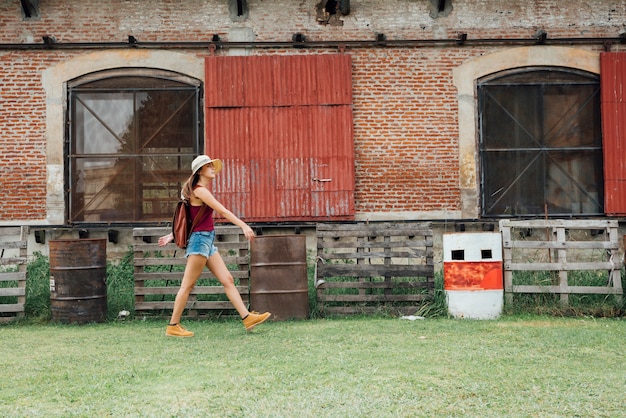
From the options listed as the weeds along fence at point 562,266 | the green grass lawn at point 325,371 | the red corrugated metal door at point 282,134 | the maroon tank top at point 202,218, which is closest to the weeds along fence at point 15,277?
the green grass lawn at point 325,371

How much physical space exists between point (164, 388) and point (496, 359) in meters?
2.61

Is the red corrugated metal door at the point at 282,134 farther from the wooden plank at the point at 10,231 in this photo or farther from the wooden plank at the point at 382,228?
the wooden plank at the point at 10,231

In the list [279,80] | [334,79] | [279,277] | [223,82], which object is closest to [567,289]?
[279,277]

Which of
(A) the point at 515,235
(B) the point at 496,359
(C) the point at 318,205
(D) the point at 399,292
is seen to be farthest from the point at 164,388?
(A) the point at 515,235

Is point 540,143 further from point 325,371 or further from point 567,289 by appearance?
point 325,371

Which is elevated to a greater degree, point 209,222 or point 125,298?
point 209,222

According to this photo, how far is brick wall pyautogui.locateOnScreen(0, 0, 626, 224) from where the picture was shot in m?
11.7

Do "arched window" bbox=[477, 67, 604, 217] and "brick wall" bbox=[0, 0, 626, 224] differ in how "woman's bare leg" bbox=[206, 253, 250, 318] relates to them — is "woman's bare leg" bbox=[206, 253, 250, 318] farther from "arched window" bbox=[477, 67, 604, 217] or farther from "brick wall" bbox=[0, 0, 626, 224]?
"arched window" bbox=[477, 67, 604, 217]

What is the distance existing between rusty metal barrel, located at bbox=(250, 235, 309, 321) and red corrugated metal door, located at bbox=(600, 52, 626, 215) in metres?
6.18

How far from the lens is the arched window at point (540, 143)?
12.0m

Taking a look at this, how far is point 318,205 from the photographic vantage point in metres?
11.6

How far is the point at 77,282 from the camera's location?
27.6 feet

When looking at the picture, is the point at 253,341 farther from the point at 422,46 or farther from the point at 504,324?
the point at 422,46

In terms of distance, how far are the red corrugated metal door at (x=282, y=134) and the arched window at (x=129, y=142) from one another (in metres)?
0.55
